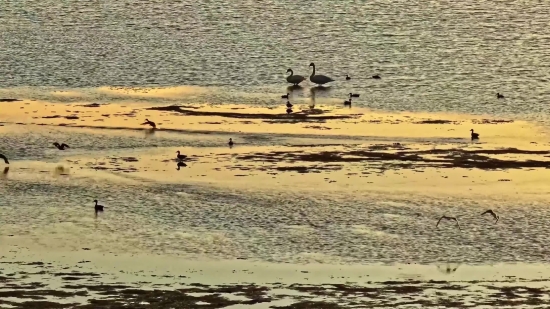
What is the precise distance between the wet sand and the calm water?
3.20 m

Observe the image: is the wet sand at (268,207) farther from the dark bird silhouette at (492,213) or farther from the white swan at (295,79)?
the white swan at (295,79)

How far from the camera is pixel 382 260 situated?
18859mm

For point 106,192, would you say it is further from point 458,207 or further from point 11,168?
point 458,207

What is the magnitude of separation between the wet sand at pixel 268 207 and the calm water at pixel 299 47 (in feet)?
10.5

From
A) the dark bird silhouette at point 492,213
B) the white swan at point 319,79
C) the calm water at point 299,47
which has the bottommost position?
the dark bird silhouette at point 492,213

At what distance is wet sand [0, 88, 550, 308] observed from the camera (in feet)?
56.7

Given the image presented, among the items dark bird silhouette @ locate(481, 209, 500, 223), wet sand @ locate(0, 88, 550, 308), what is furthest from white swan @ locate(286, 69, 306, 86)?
dark bird silhouette @ locate(481, 209, 500, 223)

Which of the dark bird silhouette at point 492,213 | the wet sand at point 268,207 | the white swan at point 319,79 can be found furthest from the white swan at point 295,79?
the dark bird silhouette at point 492,213

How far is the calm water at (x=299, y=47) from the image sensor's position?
33688 mm

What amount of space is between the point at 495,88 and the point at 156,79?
868cm

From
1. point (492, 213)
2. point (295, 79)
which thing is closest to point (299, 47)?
point (295, 79)

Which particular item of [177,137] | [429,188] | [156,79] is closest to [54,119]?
[177,137]

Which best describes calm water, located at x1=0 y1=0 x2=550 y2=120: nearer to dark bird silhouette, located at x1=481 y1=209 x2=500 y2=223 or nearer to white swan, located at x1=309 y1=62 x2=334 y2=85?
white swan, located at x1=309 y1=62 x2=334 y2=85

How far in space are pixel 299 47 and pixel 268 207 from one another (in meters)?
19.9
